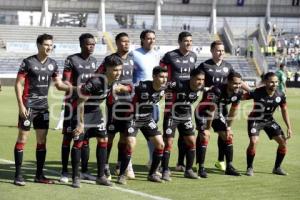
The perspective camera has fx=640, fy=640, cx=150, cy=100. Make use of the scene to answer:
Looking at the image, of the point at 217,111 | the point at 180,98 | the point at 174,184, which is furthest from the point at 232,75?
the point at 174,184

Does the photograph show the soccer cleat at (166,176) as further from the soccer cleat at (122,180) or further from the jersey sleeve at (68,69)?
the jersey sleeve at (68,69)

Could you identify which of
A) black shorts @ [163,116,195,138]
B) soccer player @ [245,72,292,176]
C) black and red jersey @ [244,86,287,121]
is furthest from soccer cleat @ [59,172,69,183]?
black and red jersey @ [244,86,287,121]

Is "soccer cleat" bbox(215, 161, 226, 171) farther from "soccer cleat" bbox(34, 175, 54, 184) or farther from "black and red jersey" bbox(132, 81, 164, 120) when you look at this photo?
"soccer cleat" bbox(34, 175, 54, 184)

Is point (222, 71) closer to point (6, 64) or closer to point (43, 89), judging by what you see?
point (43, 89)

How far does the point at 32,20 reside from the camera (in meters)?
94.2

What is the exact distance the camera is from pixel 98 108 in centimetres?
930

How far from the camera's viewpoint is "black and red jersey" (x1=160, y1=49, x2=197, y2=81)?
33.7ft

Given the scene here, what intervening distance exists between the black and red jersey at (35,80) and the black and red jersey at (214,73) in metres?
2.53

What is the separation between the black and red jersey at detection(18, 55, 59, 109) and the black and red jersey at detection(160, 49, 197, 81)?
1.91 m

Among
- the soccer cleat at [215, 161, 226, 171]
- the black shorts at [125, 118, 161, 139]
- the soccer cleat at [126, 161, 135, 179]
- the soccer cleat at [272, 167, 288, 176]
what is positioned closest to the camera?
the black shorts at [125, 118, 161, 139]

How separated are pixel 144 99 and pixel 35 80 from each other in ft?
5.36

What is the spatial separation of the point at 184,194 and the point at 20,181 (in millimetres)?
2344

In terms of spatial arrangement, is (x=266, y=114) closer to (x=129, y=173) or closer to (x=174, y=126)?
(x=174, y=126)

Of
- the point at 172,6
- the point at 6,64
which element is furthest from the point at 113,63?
the point at 172,6
